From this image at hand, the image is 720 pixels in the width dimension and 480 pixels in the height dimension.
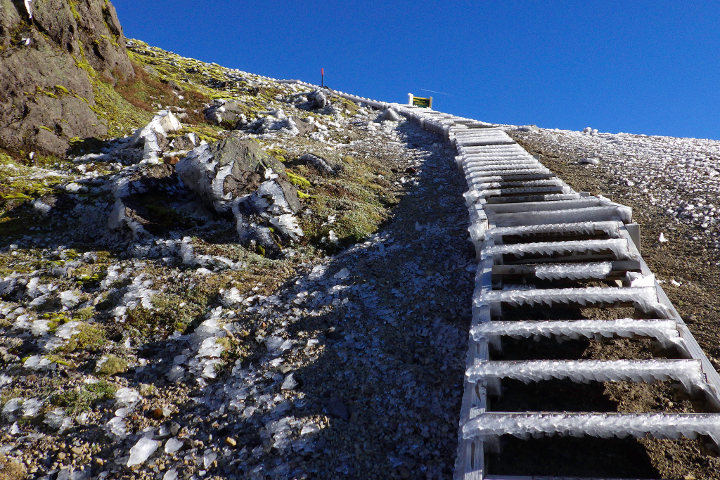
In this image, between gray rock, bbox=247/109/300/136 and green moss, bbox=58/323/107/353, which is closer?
green moss, bbox=58/323/107/353

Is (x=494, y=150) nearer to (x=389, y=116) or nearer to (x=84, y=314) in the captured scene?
(x=84, y=314)

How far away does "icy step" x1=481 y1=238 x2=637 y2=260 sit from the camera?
381cm

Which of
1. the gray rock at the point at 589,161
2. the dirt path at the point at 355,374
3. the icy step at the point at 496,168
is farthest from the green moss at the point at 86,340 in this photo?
the gray rock at the point at 589,161

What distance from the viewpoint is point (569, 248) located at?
4.04 meters

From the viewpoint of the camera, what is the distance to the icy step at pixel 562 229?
13.8ft

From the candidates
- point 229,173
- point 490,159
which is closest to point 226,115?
point 229,173

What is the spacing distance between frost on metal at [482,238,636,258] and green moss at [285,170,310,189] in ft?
13.4

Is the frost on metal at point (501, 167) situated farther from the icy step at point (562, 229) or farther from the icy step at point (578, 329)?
the icy step at point (578, 329)

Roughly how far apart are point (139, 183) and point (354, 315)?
5015 mm

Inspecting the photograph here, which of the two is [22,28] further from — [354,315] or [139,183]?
[354,315]

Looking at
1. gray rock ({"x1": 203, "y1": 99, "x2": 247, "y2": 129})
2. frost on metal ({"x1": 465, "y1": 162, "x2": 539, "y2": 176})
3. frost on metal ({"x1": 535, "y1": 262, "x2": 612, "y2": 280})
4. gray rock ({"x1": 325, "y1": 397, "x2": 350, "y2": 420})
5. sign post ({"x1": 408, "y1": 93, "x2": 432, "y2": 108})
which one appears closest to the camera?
gray rock ({"x1": 325, "y1": 397, "x2": 350, "y2": 420})

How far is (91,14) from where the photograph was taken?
1258 cm

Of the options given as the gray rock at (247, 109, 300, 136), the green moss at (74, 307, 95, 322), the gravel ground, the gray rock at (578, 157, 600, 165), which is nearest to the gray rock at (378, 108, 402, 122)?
the gray rock at (247, 109, 300, 136)

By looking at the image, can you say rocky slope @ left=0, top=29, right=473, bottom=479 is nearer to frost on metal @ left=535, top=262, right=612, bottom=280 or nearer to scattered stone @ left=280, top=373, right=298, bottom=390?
scattered stone @ left=280, top=373, right=298, bottom=390
